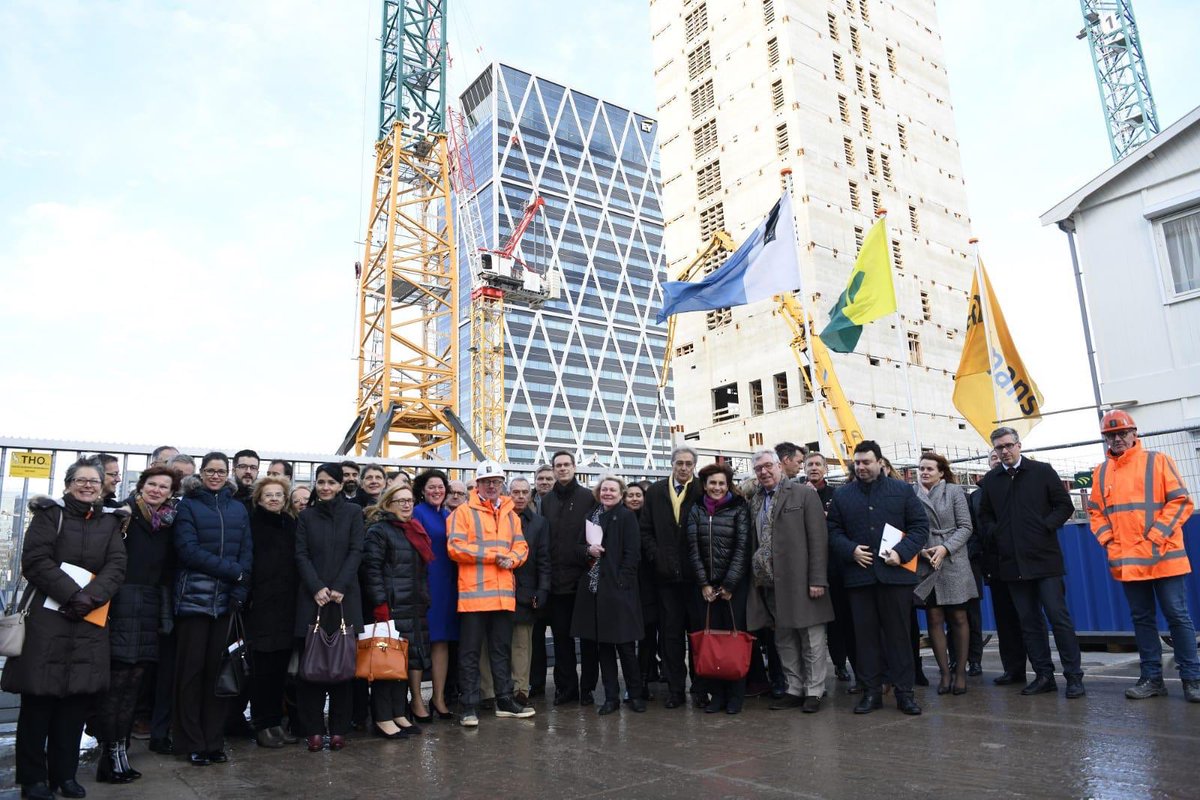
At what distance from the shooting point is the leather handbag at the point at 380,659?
19.2ft

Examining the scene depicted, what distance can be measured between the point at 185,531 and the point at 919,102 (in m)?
41.3

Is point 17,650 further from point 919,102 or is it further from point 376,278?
point 919,102

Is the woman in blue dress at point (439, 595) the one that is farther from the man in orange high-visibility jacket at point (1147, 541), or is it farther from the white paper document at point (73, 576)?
the man in orange high-visibility jacket at point (1147, 541)

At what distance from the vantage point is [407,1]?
137 feet

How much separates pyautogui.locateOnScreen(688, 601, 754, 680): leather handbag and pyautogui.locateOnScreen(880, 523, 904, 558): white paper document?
1188 mm

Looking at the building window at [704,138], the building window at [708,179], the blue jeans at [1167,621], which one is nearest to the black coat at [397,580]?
the blue jeans at [1167,621]

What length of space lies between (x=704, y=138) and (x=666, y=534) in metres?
33.6

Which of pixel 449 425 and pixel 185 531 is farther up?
pixel 449 425

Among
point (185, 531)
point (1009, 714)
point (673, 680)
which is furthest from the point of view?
point (673, 680)

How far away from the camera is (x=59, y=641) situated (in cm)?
461

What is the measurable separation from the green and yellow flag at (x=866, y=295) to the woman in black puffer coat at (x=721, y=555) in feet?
31.4

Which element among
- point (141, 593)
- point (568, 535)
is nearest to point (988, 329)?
point (568, 535)

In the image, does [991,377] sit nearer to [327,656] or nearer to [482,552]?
[482,552]

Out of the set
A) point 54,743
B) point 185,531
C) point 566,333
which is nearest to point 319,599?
point 185,531
